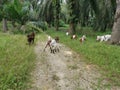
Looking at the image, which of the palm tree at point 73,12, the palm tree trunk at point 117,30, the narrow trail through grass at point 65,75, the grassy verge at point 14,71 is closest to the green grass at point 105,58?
the narrow trail through grass at point 65,75

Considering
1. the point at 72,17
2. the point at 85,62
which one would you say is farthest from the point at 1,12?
the point at 85,62

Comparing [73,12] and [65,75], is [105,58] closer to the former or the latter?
[65,75]

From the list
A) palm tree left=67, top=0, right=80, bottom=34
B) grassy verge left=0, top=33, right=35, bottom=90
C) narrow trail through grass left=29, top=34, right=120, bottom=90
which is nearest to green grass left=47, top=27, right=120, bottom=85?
narrow trail through grass left=29, top=34, right=120, bottom=90

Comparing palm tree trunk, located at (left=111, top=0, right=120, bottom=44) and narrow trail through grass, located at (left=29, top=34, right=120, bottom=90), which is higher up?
palm tree trunk, located at (left=111, top=0, right=120, bottom=44)

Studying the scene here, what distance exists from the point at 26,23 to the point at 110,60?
13607mm

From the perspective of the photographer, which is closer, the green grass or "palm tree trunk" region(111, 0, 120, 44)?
the green grass

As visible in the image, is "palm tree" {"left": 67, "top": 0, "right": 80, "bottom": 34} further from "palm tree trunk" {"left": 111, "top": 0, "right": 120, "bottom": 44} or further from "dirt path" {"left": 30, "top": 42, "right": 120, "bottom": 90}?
"dirt path" {"left": 30, "top": 42, "right": 120, "bottom": 90}

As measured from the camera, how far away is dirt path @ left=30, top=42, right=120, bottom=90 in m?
5.96

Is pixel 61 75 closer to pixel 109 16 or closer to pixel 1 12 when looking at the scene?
pixel 1 12

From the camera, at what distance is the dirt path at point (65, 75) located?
5957 millimetres

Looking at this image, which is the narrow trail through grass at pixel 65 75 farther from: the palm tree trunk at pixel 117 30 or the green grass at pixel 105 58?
the palm tree trunk at pixel 117 30

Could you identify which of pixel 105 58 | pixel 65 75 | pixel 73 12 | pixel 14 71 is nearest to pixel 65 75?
pixel 65 75

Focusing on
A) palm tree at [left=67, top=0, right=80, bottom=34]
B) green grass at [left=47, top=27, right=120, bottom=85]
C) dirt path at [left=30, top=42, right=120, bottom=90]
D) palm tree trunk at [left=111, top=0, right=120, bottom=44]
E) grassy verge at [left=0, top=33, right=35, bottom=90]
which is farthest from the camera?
palm tree at [left=67, top=0, right=80, bottom=34]

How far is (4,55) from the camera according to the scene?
8.48 metres
